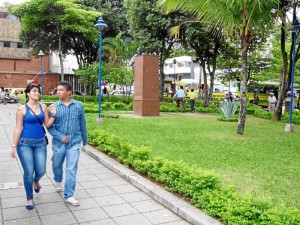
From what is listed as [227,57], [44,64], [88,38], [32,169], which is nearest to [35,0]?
[88,38]

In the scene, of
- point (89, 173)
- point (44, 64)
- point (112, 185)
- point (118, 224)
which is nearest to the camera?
point (118, 224)

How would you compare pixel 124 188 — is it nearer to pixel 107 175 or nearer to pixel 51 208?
pixel 107 175

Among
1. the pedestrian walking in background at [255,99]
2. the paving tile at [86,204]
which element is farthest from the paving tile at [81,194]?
the pedestrian walking in background at [255,99]

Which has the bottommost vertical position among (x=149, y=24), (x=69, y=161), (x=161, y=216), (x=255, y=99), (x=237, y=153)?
(x=161, y=216)

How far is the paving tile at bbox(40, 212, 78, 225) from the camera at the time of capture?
416 cm

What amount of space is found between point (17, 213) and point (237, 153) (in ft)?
16.3

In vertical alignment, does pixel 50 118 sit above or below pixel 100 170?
above

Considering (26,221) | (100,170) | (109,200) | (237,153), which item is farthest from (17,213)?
(237,153)

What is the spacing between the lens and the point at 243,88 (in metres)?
10.6

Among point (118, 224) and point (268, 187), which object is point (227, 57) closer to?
point (268, 187)

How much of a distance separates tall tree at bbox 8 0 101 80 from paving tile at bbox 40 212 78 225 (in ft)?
69.8

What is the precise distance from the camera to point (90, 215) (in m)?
4.42

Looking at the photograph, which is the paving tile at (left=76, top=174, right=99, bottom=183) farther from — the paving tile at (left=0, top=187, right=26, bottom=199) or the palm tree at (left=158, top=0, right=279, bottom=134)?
the palm tree at (left=158, top=0, right=279, bottom=134)

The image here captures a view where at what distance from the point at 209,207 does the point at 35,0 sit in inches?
901
